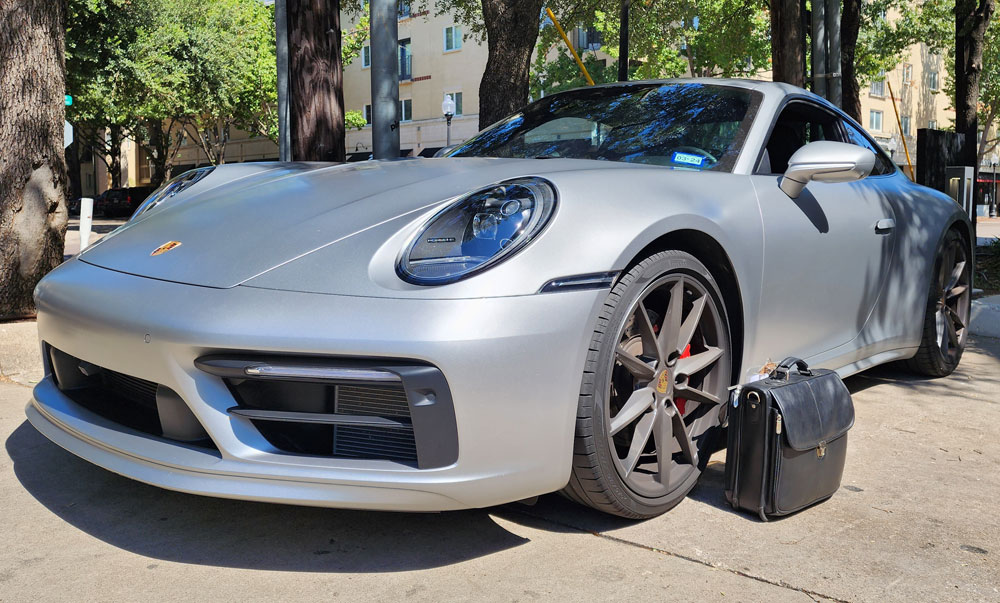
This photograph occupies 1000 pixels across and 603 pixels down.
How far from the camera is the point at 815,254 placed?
10.6ft

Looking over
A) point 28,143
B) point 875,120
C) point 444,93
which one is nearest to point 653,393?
point 28,143

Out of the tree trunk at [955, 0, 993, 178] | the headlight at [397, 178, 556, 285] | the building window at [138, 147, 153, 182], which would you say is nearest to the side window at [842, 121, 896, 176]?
the headlight at [397, 178, 556, 285]

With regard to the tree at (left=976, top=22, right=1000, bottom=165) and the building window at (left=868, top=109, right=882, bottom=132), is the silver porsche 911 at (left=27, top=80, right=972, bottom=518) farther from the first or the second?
the building window at (left=868, top=109, right=882, bottom=132)

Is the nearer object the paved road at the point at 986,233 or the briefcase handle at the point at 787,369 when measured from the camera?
the briefcase handle at the point at 787,369

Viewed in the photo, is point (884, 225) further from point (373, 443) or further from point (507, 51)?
point (507, 51)

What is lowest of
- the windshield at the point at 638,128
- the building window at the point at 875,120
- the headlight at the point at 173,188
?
the headlight at the point at 173,188

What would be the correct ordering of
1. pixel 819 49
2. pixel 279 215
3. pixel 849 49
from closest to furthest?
pixel 279 215 < pixel 819 49 < pixel 849 49

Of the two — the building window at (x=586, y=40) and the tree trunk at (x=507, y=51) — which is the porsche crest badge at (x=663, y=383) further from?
the building window at (x=586, y=40)

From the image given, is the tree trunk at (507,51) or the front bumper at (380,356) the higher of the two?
the tree trunk at (507,51)

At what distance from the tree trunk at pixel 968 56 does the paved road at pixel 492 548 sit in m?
10.2

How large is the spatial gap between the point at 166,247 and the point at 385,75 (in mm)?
3628

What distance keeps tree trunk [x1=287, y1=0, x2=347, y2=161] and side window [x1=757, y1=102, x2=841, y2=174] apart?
3.84m

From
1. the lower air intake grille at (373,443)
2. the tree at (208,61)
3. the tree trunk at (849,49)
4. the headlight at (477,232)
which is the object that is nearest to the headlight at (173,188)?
the headlight at (477,232)

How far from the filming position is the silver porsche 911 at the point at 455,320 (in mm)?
2146
